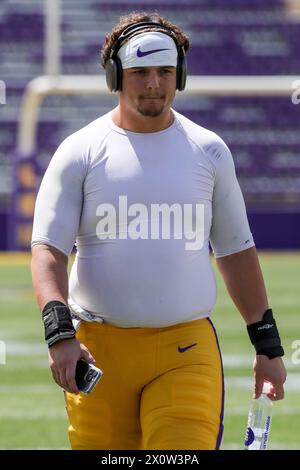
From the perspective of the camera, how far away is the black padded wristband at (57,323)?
159 inches

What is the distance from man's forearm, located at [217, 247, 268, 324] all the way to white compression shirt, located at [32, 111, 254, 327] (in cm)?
13

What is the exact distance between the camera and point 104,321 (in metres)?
4.28

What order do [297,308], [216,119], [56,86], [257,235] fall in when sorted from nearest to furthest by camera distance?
[297,308], [56,86], [257,235], [216,119]

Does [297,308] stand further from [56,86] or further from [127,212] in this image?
[127,212]

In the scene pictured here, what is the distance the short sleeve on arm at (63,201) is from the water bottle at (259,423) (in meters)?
0.80

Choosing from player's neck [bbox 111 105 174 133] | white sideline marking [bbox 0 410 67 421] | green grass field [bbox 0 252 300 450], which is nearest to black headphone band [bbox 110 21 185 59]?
player's neck [bbox 111 105 174 133]

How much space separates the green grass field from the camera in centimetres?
701

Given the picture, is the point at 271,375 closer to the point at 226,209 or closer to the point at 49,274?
the point at 226,209

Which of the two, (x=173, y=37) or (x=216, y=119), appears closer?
(x=173, y=37)

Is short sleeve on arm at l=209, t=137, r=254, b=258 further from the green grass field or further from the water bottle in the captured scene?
the green grass field

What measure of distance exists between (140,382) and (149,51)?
1.04 meters

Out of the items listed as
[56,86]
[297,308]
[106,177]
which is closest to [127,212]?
[106,177]

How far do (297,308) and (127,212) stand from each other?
905 cm

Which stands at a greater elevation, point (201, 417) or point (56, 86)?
point (56, 86)
